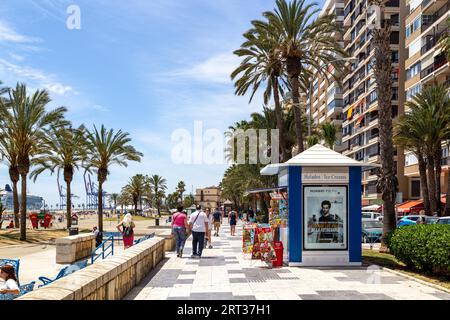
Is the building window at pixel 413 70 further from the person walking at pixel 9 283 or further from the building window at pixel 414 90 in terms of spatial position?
the person walking at pixel 9 283

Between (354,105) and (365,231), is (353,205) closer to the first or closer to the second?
(365,231)

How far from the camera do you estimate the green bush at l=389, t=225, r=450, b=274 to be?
35.6 ft

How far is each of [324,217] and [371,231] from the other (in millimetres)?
14215

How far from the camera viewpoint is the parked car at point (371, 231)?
2652 cm

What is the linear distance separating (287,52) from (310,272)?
1747cm

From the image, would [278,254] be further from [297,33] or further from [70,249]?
[297,33]

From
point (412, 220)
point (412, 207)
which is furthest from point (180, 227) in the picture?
point (412, 207)

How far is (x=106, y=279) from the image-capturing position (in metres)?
7.61

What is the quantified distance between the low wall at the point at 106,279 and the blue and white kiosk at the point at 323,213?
387 centimetres

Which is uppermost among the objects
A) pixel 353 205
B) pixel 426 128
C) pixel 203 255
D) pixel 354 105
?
pixel 354 105

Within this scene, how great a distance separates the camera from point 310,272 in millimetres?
12422

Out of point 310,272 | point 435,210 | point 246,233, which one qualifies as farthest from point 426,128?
point 310,272

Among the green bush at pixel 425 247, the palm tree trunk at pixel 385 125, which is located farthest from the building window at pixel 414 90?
the green bush at pixel 425 247

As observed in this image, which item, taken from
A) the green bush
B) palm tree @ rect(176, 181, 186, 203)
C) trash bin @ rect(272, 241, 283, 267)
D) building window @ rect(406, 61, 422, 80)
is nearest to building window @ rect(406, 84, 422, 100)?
building window @ rect(406, 61, 422, 80)
